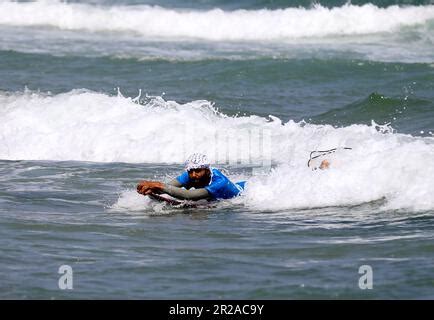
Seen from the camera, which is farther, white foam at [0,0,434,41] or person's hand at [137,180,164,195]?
white foam at [0,0,434,41]

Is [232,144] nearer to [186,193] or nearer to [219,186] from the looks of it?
[219,186]

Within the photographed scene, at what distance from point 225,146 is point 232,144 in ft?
0.40

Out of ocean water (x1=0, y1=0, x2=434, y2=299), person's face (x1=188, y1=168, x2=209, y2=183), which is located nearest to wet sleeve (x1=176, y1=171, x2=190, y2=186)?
person's face (x1=188, y1=168, x2=209, y2=183)

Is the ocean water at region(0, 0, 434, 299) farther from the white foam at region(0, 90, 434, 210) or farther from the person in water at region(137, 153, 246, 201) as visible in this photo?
the person in water at region(137, 153, 246, 201)

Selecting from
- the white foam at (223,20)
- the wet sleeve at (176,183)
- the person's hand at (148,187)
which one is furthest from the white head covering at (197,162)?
the white foam at (223,20)

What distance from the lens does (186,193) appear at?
1179 centimetres

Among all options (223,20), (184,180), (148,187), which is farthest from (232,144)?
(223,20)

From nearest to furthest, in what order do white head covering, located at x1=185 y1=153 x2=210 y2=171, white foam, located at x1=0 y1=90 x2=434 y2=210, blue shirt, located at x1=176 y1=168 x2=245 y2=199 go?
white head covering, located at x1=185 y1=153 x2=210 y2=171 < blue shirt, located at x1=176 y1=168 x2=245 y2=199 < white foam, located at x1=0 y1=90 x2=434 y2=210

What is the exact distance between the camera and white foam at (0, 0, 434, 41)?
1221 inches

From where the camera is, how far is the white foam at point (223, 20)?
31.0m

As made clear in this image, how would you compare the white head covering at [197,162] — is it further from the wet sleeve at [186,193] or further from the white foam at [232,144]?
the white foam at [232,144]

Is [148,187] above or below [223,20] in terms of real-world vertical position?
below

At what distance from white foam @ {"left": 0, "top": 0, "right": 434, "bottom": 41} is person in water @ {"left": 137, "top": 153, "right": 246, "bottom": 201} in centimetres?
1897
